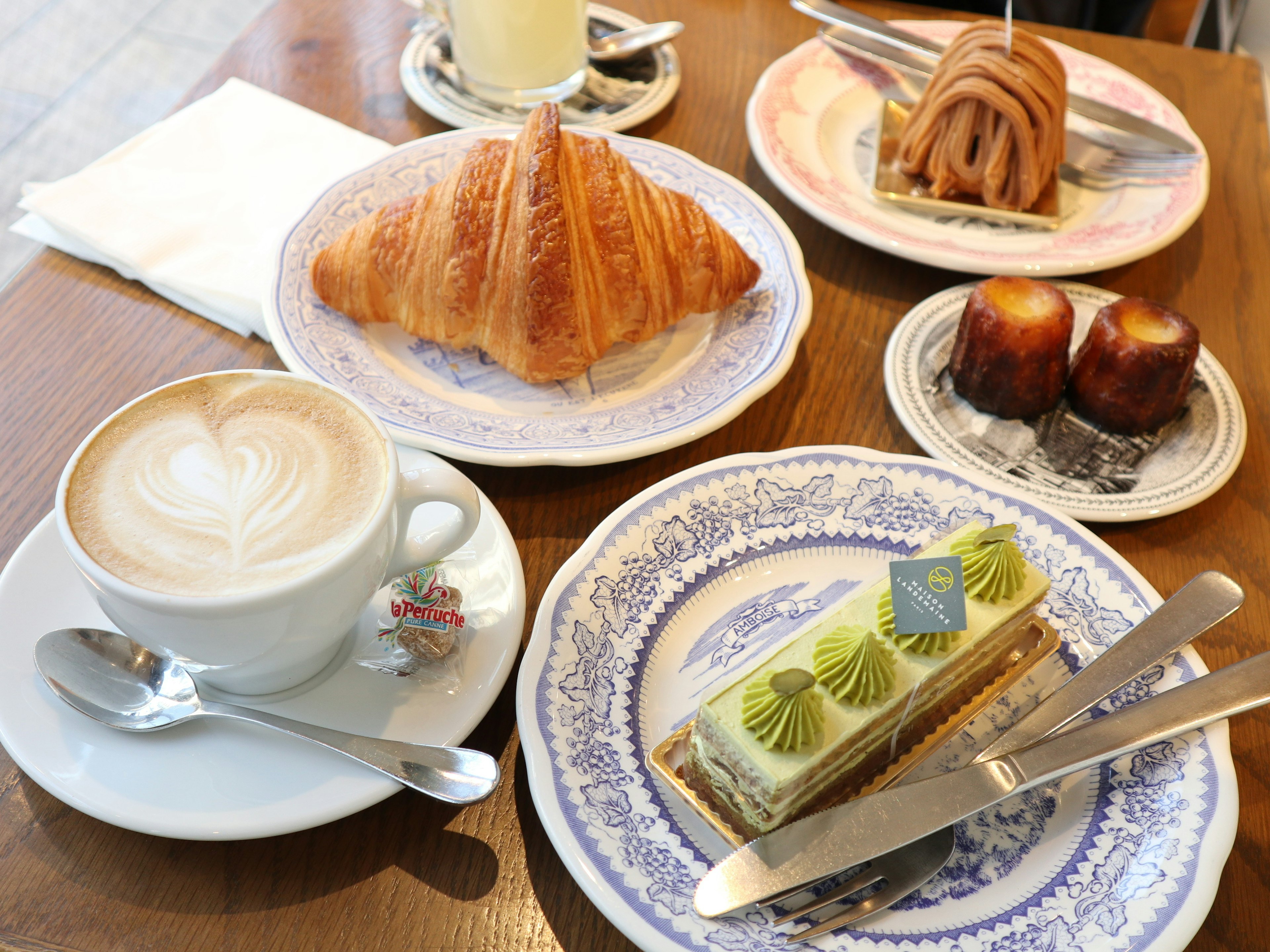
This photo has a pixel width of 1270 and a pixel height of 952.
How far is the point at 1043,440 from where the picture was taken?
978mm

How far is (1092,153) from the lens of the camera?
4.38ft

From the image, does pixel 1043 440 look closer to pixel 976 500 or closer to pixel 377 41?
pixel 976 500

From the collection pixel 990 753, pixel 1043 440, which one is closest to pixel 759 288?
pixel 1043 440

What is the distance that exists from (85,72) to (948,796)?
11.1ft

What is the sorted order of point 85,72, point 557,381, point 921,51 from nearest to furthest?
point 557,381 → point 921,51 → point 85,72

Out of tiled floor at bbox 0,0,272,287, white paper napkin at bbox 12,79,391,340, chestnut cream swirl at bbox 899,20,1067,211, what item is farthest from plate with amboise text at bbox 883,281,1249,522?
tiled floor at bbox 0,0,272,287

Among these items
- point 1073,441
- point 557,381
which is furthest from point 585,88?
point 1073,441

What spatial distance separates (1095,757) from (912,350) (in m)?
0.51

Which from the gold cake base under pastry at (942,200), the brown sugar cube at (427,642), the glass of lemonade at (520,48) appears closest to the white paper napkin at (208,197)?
the glass of lemonade at (520,48)

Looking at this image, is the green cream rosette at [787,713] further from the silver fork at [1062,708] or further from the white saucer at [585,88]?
the white saucer at [585,88]

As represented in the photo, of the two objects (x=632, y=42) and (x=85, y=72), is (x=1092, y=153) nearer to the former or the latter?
(x=632, y=42)

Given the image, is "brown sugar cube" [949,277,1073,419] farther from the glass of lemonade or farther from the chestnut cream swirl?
the glass of lemonade

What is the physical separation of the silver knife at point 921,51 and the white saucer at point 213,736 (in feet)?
3.67

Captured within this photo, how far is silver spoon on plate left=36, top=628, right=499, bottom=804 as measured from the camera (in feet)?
2.06
